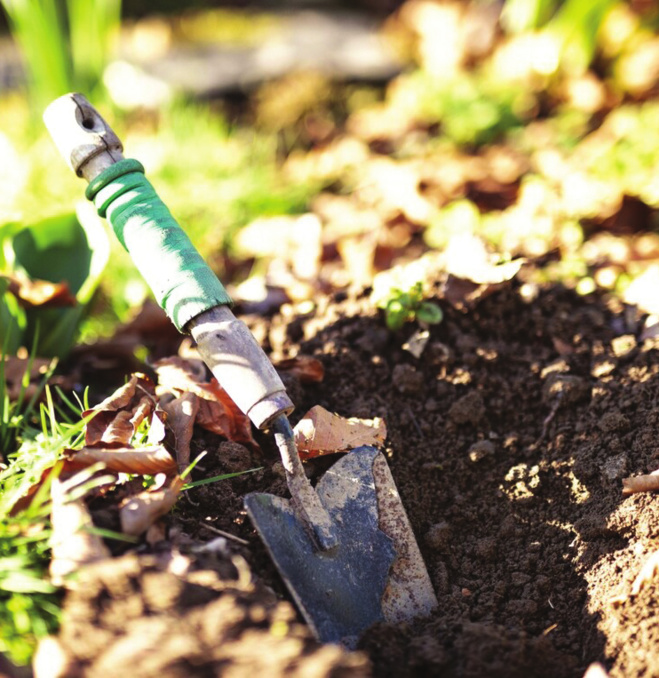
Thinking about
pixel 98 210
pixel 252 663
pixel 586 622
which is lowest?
pixel 586 622

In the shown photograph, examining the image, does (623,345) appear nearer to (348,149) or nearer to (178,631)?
(178,631)

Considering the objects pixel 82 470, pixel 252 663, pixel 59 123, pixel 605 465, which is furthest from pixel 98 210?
pixel 605 465

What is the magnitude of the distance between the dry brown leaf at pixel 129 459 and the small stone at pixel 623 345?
1127 mm

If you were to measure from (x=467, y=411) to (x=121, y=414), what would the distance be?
31.2 inches

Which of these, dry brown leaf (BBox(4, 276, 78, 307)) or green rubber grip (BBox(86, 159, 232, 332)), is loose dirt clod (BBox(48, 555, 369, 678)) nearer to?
green rubber grip (BBox(86, 159, 232, 332))

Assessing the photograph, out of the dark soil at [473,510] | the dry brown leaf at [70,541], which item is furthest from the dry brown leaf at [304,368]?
the dry brown leaf at [70,541]

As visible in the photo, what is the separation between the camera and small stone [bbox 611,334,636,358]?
1.84 m

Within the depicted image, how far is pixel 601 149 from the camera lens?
9.69ft

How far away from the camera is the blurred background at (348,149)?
2172mm

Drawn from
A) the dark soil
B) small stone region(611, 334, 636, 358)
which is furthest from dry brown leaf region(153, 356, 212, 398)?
small stone region(611, 334, 636, 358)

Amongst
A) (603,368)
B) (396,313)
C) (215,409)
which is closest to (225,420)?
(215,409)

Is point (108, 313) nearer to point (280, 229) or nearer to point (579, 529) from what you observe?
point (280, 229)

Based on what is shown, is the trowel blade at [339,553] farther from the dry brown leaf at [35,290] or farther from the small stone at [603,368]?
the dry brown leaf at [35,290]

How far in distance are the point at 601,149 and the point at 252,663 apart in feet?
8.37
